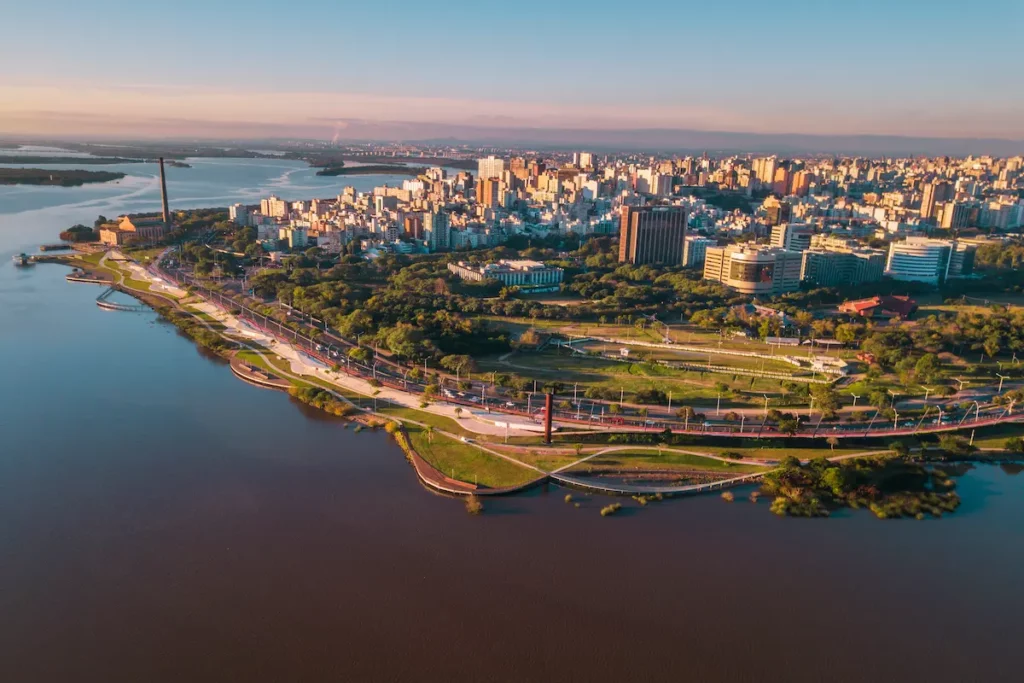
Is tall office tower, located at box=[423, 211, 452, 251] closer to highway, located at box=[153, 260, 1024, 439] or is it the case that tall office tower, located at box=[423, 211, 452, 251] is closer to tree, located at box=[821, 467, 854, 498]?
highway, located at box=[153, 260, 1024, 439]

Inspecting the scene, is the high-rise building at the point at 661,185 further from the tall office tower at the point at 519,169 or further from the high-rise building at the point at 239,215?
the high-rise building at the point at 239,215

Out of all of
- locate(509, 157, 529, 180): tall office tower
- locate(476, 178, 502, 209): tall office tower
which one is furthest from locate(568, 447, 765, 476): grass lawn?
locate(509, 157, 529, 180): tall office tower

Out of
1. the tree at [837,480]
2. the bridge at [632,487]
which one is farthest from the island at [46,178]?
the tree at [837,480]

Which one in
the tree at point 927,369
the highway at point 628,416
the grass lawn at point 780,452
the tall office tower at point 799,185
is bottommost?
the grass lawn at point 780,452

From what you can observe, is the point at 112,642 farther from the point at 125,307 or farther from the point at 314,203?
the point at 314,203

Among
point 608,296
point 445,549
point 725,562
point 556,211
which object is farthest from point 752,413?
point 556,211

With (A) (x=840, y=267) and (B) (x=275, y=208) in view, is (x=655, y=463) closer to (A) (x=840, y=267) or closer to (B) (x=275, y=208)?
(A) (x=840, y=267)

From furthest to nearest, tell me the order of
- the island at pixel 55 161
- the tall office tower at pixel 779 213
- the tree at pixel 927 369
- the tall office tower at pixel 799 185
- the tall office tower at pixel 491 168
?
the island at pixel 55 161 < the tall office tower at pixel 491 168 < the tall office tower at pixel 799 185 < the tall office tower at pixel 779 213 < the tree at pixel 927 369

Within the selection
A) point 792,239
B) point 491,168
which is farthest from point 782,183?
point 792,239
